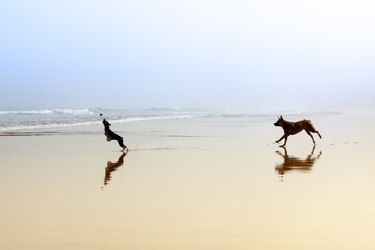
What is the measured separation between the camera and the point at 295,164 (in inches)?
459

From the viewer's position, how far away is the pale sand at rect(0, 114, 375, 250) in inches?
200

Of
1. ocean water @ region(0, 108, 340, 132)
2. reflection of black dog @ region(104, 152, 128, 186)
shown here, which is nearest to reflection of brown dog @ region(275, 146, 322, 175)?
reflection of black dog @ region(104, 152, 128, 186)

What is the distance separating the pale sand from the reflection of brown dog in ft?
0.07

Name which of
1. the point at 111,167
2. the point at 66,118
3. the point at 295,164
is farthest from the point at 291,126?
the point at 66,118

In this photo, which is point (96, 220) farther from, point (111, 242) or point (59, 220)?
point (111, 242)

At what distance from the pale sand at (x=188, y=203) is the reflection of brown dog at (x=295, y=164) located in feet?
0.07

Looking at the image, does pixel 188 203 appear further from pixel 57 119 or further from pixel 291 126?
pixel 57 119

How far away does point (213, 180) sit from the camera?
29.6 ft

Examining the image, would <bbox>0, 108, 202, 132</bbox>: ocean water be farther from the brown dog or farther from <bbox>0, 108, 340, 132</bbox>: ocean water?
the brown dog

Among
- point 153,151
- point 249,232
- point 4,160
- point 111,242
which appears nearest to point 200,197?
point 249,232

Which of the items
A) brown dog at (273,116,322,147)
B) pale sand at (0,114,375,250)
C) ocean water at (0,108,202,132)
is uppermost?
ocean water at (0,108,202,132)

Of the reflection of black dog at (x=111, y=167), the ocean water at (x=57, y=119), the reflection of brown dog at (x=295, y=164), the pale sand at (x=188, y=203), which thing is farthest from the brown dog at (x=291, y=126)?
the ocean water at (x=57, y=119)

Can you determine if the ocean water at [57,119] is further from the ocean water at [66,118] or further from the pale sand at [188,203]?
the pale sand at [188,203]

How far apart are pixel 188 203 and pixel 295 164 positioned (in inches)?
206
